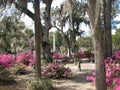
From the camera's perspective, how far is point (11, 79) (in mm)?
12773

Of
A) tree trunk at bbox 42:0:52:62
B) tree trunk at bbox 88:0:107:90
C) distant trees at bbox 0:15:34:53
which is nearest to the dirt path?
tree trunk at bbox 88:0:107:90

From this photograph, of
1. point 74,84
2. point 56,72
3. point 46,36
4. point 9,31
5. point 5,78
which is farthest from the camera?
point 9,31

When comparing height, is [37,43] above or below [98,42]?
above

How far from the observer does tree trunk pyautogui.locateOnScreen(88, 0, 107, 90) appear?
7.12 m

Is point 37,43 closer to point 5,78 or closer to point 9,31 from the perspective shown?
point 5,78

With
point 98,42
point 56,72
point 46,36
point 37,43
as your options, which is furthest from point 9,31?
point 98,42

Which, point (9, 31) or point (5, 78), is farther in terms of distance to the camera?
point (9, 31)

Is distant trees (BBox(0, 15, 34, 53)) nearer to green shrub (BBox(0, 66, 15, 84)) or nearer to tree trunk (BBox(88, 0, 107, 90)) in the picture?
green shrub (BBox(0, 66, 15, 84))

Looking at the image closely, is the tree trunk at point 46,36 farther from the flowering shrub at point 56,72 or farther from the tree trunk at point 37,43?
the tree trunk at point 37,43

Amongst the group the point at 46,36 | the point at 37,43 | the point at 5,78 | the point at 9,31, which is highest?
the point at 9,31

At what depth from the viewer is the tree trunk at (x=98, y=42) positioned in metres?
7.12

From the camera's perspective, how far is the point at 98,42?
7.14 metres

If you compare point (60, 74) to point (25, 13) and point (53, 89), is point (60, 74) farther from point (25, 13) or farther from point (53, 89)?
point (25, 13)

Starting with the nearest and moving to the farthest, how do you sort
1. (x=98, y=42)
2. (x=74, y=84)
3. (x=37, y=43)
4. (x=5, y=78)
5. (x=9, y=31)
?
(x=98, y=42) → (x=37, y=43) → (x=74, y=84) → (x=5, y=78) → (x=9, y=31)
